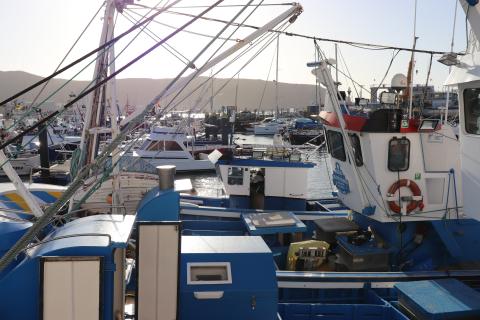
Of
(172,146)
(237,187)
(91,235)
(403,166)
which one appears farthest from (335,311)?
(172,146)

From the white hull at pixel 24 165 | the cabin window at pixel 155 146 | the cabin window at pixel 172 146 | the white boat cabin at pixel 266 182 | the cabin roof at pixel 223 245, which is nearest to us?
the cabin roof at pixel 223 245

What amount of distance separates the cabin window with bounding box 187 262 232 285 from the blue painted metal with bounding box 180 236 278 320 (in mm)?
40

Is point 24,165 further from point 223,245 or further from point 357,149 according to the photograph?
point 223,245

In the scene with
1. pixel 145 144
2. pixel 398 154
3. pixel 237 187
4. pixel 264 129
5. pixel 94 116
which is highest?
pixel 264 129

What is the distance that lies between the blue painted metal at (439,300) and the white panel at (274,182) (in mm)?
6145

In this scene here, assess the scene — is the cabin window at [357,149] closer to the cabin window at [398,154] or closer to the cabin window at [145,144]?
the cabin window at [398,154]

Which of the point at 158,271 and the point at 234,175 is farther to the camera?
the point at 234,175

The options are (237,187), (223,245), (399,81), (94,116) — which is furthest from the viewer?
(237,187)

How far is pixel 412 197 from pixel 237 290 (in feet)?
15.2

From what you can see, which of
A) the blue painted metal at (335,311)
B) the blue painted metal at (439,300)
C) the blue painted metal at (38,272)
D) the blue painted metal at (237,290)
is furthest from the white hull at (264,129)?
the blue painted metal at (38,272)

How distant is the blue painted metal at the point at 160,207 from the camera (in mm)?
5895

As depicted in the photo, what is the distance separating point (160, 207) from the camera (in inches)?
233

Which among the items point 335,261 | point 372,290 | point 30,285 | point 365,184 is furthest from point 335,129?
point 30,285

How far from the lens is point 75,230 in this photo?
387 cm
